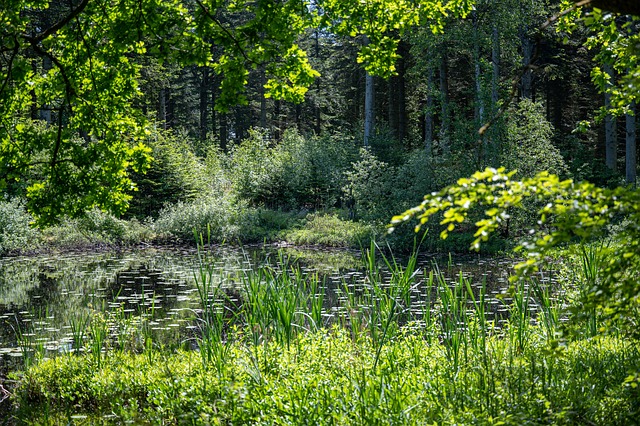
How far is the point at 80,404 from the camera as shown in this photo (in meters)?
5.71

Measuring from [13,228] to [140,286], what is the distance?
28.3 feet

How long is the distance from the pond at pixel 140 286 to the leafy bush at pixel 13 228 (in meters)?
0.82

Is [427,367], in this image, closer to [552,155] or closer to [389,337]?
[389,337]

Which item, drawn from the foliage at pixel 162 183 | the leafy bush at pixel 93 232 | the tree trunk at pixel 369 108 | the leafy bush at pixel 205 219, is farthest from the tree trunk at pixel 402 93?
the leafy bush at pixel 93 232

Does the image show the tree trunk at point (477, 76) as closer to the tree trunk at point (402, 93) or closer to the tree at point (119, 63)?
the tree trunk at point (402, 93)

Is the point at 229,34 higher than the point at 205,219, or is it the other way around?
the point at 229,34

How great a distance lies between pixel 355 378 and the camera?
4516mm

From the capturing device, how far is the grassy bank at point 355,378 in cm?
388

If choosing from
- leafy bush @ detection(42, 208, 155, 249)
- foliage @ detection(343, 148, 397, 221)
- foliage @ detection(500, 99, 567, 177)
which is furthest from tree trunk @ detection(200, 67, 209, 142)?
foliage @ detection(500, 99, 567, 177)

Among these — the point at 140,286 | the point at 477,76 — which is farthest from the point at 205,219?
the point at 477,76

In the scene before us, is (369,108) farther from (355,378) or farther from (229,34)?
(355,378)

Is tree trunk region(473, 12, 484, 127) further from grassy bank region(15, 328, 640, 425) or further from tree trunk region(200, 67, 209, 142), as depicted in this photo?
tree trunk region(200, 67, 209, 142)

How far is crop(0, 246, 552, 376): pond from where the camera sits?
8250 mm

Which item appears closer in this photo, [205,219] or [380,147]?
[205,219]
